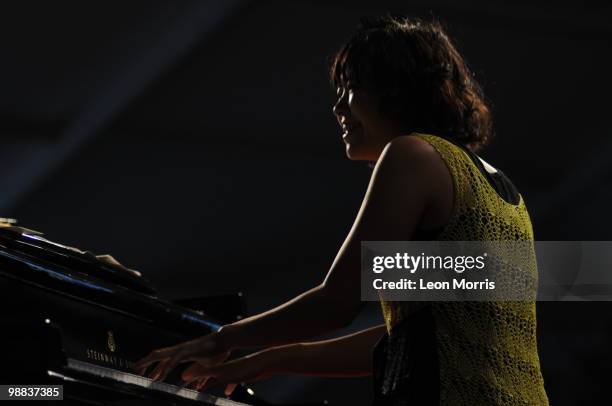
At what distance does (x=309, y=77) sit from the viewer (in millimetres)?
5414

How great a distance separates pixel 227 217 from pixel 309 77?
132 cm

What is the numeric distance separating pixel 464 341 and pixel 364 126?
0.42 meters

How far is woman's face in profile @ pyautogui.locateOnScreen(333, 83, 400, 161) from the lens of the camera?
65.5 inches

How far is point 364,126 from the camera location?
168 cm

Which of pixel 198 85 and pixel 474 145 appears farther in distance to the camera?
pixel 198 85

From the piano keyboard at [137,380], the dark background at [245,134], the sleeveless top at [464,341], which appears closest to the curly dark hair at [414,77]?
the sleeveless top at [464,341]

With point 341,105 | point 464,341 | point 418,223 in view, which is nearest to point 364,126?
point 341,105

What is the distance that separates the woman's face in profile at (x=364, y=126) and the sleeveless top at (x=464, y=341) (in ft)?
0.48

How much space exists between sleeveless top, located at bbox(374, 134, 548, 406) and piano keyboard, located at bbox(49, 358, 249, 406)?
1.24 feet

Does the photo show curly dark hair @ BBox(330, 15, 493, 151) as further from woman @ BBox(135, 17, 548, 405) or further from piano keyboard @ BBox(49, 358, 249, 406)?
piano keyboard @ BBox(49, 358, 249, 406)

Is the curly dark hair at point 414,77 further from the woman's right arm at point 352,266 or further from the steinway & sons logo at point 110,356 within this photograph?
the steinway & sons logo at point 110,356

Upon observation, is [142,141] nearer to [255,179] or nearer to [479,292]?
[255,179]

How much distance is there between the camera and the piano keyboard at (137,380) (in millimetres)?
1543

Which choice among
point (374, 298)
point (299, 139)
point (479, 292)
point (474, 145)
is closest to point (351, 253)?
point (374, 298)
